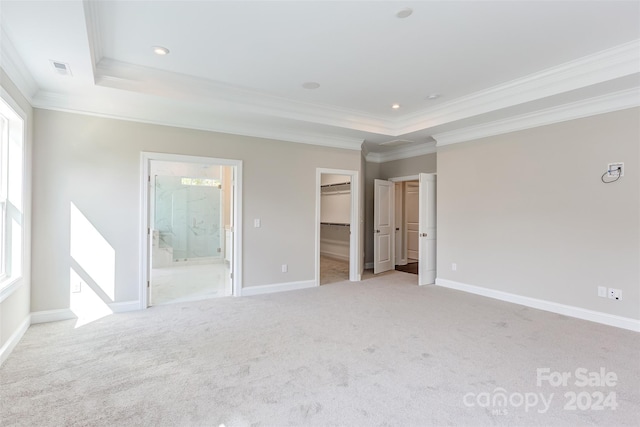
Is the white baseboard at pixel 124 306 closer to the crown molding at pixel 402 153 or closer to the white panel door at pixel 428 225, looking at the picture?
the white panel door at pixel 428 225

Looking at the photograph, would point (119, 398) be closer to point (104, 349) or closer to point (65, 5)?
point (104, 349)

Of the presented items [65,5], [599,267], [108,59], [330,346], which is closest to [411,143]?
[599,267]

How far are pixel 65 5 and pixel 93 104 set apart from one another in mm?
2004

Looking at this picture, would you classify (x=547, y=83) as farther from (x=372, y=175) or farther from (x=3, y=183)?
(x=3, y=183)

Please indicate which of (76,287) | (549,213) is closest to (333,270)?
(549,213)

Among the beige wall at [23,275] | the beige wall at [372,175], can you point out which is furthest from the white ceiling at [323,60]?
the beige wall at [372,175]

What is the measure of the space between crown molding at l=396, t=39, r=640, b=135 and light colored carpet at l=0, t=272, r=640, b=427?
8.59ft

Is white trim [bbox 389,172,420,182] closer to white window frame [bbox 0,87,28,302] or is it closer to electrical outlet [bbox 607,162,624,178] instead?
electrical outlet [bbox 607,162,624,178]

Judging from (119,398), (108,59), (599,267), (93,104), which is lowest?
(119,398)

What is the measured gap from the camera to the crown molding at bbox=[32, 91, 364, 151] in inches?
142

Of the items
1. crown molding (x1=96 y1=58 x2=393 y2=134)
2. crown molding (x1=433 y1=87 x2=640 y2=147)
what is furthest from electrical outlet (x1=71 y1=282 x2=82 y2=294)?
crown molding (x1=433 y1=87 x2=640 y2=147)

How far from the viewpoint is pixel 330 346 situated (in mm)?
3002

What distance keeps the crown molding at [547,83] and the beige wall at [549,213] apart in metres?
0.73

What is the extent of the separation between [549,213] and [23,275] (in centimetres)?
617
